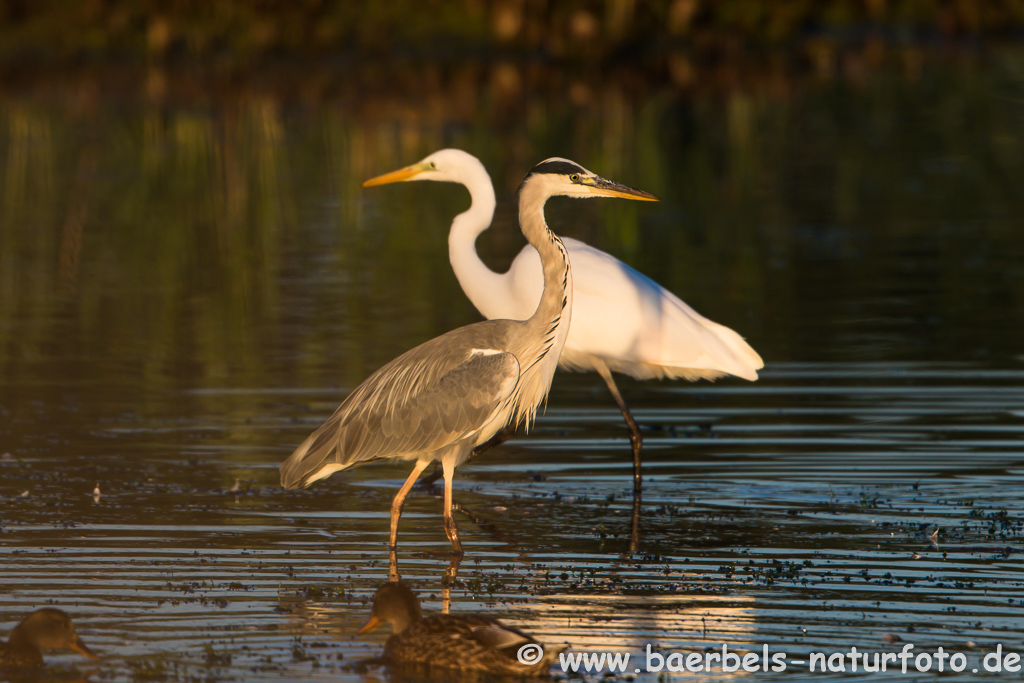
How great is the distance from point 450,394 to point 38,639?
2834mm

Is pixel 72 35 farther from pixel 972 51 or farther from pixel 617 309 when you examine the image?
pixel 617 309

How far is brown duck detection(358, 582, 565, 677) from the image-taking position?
641 cm

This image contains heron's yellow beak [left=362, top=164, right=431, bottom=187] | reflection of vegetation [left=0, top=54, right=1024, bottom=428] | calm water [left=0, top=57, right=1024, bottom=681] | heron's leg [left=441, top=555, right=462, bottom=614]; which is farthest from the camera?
reflection of vegetation [left=0, top=54, right=1024, bottom=428]

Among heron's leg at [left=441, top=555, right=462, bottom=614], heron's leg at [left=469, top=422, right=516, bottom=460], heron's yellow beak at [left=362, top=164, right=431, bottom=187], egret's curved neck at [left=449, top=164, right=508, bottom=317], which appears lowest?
heron's leg at [left=441, top=555, right=462, bottom=614]

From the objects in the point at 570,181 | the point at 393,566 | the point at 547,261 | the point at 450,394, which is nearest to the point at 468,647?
the point at 393,566

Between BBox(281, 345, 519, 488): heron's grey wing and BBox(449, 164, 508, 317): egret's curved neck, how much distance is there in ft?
8.76

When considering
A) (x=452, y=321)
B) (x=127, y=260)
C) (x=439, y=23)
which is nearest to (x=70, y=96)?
(x=439, y=23)

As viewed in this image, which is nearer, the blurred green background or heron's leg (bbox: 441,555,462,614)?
heron's leg (bbox: 441,555,462,614)

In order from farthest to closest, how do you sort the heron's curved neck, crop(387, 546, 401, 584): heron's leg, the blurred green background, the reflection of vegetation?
1. the blurred green background
2. the reflection of vegetation
3. the heron's curved neck
4. crop(387, 546, 401, 584): heron's leg

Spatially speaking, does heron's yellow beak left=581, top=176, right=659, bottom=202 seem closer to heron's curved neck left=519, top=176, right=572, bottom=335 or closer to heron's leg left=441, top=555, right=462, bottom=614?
heron's curved neck left=519, top=176, right=572, bottom=335

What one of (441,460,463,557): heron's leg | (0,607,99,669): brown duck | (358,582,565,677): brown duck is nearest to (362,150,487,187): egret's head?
(441,460,463,557): heron's leg

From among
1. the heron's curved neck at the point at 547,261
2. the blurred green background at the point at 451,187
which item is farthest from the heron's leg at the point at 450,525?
the blurred green background at the point at 451,187

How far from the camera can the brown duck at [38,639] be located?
6.39 meters

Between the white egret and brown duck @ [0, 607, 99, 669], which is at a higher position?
the white egret
